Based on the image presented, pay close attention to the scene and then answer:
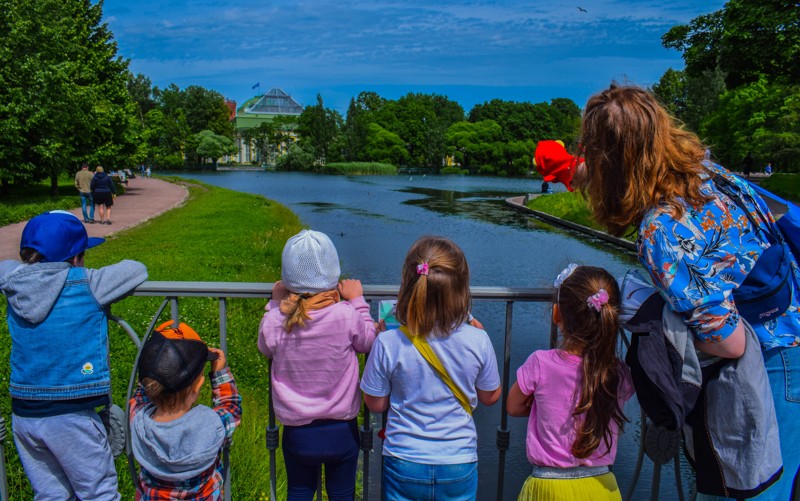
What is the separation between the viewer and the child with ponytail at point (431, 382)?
234 centimetres

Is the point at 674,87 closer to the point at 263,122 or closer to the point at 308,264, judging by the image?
the point at 263,122

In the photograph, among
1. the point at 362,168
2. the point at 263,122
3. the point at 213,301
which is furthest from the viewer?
the point at 263,122

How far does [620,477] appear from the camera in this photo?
6336 millimetres

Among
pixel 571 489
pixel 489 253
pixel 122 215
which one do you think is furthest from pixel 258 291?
pixel 122 215

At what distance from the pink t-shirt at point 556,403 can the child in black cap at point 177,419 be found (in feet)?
3.88

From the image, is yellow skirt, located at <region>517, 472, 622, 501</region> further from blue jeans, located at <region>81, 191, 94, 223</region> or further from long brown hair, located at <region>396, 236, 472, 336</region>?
blue jeans, located at <region>81, 191, 94, 223</region>

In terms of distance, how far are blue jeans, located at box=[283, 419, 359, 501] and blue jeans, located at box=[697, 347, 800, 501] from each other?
137cm

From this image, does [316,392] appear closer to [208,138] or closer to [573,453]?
[573,453]

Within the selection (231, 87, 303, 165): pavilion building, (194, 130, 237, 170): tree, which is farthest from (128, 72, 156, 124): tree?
(231, 87, 303, 165): pavilion building

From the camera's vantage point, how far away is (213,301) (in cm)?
887

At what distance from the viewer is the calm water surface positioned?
6539mm

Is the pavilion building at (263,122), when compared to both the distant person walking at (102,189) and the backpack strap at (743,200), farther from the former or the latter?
the backpack strap at (743,200)

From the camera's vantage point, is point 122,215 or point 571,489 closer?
point 571,489

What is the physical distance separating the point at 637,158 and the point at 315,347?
1373mm
